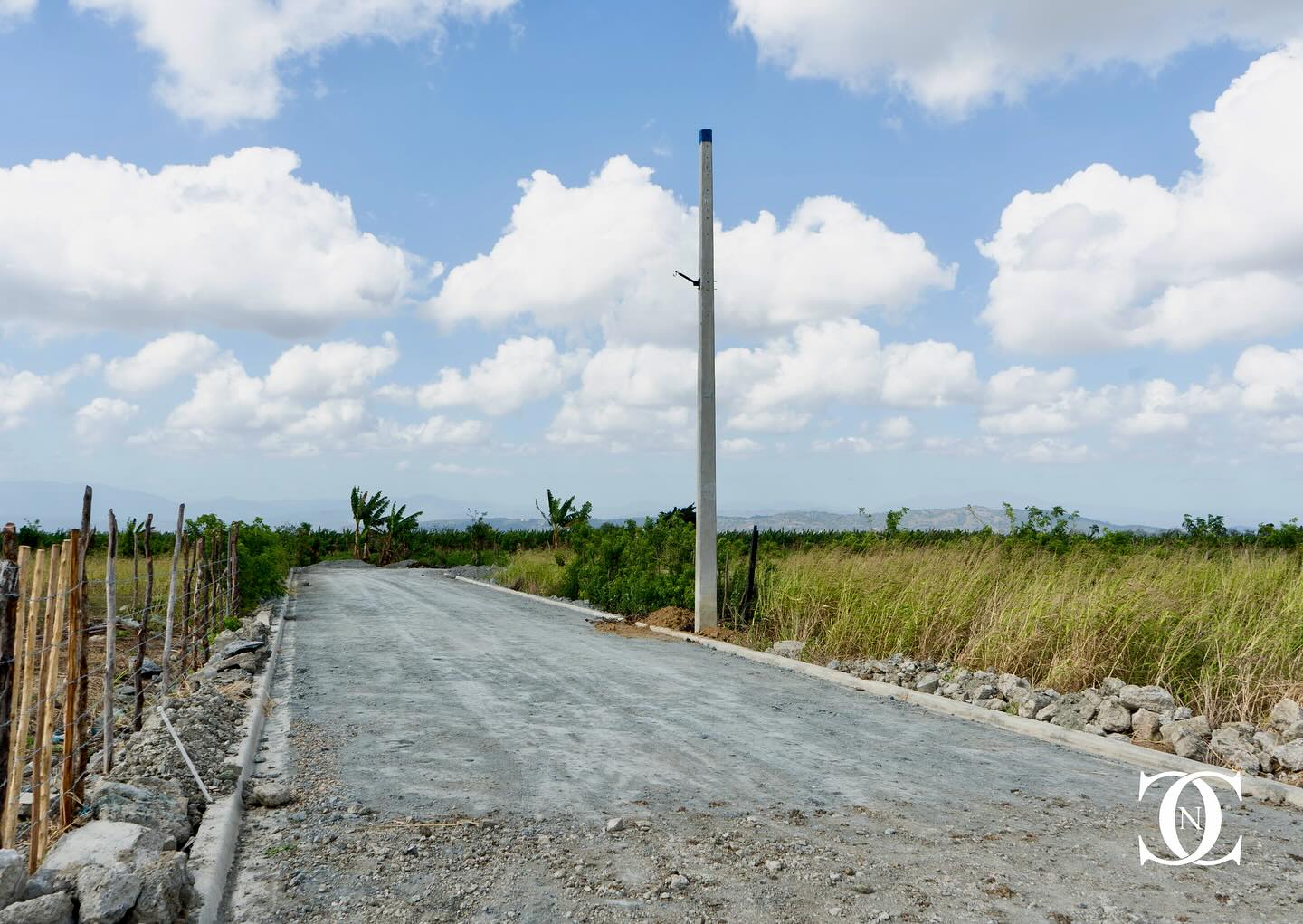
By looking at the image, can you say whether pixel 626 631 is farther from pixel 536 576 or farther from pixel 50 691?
pixel 50 691

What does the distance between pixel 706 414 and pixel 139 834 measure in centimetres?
1294

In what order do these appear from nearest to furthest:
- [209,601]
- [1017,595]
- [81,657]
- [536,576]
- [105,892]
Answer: [105,892] < [81,657] < [1017,595] < [209,601] < [536,576]

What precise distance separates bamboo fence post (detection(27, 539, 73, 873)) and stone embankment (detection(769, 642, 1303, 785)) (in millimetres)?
7931

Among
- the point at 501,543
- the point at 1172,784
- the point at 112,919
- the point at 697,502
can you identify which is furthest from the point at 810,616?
the point at 501,543

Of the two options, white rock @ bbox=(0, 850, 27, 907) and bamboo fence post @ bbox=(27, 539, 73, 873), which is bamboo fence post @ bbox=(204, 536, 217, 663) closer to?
bamboo fence post @ bbox=(27, 539, 73, 873)

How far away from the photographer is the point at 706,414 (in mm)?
16984

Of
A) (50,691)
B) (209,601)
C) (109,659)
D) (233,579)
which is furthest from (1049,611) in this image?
(233,579)

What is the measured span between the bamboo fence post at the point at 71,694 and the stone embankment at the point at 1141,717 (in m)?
7.85

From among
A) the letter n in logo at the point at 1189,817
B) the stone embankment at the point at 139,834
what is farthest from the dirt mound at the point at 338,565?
the letter n in logo at the point at 1189,817

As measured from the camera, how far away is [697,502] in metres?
16.8

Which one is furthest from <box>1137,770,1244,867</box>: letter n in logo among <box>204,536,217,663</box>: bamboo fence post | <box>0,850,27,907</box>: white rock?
<box>204,536,217,663</box>: bamboo fence post

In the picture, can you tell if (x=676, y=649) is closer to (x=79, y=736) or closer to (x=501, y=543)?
(x=79, y=736)

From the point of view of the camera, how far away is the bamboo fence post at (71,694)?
228 inches

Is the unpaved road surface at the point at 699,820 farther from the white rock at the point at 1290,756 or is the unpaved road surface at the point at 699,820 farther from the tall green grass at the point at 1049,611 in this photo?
the tall green grass at the point at 1049,611
